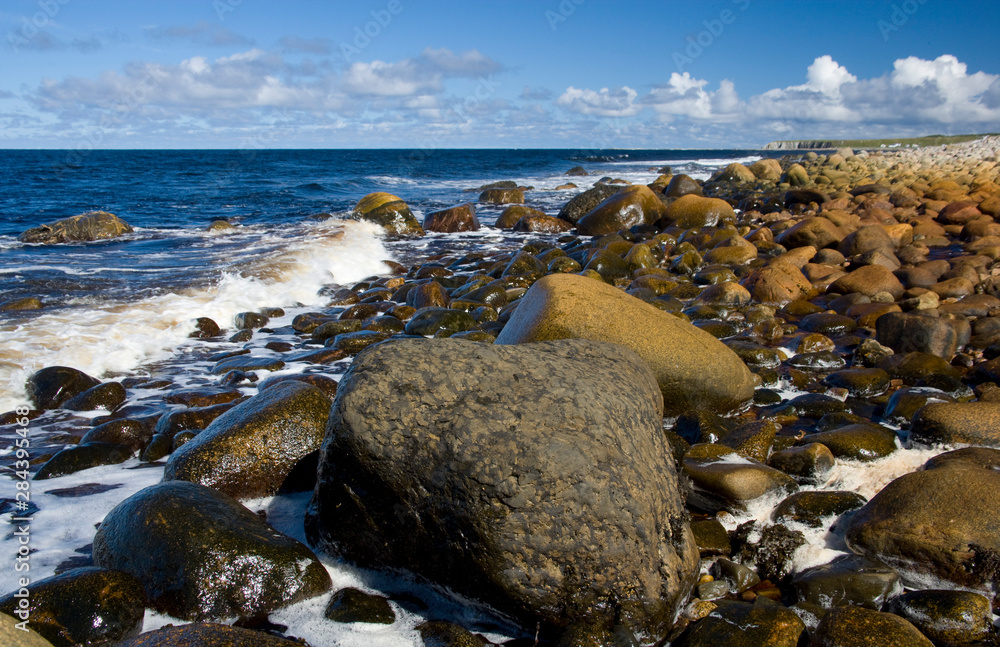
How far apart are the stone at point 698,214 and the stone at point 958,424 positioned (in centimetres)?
941

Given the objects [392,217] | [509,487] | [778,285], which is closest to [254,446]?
[509,487]

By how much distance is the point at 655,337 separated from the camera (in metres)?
4.71

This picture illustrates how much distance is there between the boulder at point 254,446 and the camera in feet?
11.9

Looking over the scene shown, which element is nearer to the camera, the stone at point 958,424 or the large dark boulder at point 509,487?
the large dark boulder at point 509,487

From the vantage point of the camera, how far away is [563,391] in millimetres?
2920

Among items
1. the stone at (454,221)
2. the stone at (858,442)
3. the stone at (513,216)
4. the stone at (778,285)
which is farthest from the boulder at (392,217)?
the stone at (858,442)

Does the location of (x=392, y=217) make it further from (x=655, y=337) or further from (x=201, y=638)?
(x=201, y=638)

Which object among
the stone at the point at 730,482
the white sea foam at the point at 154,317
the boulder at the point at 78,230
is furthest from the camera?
the boulder at the point at 78,230

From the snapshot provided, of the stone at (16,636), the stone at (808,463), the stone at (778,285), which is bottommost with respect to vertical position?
the stone at (808,463)

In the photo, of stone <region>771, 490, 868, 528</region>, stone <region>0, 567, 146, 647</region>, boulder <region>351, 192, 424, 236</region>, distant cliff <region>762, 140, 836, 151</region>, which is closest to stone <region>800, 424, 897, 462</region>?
stone <region>771, 490, 868, 528</region>

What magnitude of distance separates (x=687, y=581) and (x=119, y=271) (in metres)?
11.2

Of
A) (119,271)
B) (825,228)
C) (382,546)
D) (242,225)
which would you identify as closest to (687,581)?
(382,546)

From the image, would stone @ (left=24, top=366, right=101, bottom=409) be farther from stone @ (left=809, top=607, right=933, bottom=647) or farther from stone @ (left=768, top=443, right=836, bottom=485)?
stone @ (left=809, top=607, right=933, bottom=647)

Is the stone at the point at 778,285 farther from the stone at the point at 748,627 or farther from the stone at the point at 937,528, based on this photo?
the stone at the point at 748,627
